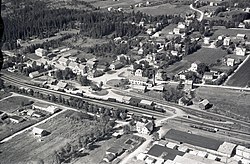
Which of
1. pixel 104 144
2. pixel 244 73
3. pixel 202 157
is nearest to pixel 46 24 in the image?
pixel 244 73

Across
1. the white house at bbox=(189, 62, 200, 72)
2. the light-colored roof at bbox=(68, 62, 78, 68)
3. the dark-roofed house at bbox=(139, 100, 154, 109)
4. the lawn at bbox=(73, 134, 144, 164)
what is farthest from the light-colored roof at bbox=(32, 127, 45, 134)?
the white house at bbox=(189, 62, 200, 72)

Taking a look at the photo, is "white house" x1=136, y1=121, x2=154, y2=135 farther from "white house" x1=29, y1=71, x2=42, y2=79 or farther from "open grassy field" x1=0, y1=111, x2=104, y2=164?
"white house" x1=29, y1=71, x2=42, y2=79

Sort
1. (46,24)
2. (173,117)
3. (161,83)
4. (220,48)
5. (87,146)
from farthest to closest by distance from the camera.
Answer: (46,24) → (220,48) → (161,83) → (173,117) → (87,146)

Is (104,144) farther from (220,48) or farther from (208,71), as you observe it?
(220,48)

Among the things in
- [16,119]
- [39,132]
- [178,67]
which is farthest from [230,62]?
[16,119]

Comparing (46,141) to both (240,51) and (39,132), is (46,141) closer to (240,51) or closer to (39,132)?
(39,132)

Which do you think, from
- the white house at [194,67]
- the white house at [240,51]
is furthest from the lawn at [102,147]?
the white house at [240,51]
